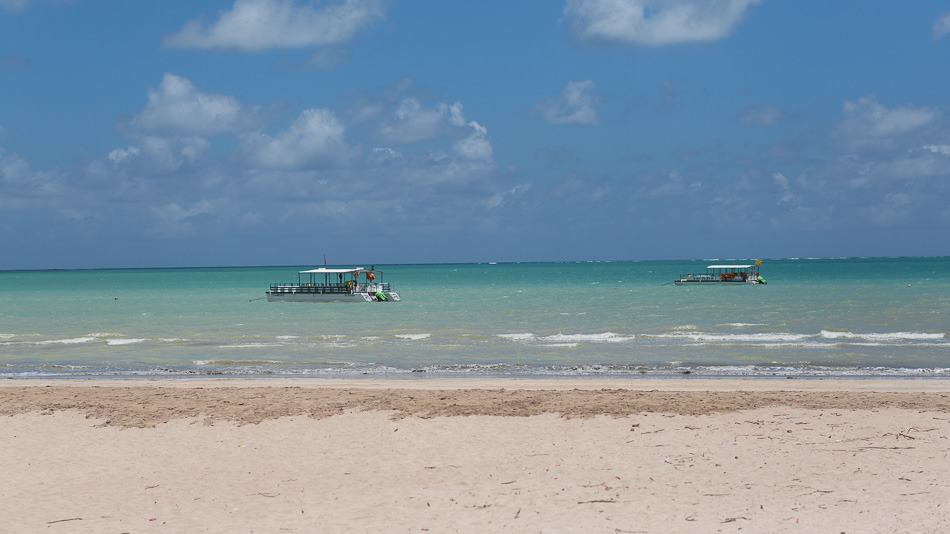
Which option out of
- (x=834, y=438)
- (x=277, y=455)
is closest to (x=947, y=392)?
(x=834, y=438)

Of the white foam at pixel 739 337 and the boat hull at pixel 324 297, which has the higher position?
the boat hull at pixel 324 297

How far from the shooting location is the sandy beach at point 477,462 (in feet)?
27.9

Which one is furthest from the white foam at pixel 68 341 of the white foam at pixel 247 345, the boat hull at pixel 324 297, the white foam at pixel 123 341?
the boat hull at pixel 324 297

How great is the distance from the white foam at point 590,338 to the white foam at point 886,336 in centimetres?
713

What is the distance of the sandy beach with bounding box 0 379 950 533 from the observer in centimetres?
849

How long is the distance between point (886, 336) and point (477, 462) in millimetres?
24603

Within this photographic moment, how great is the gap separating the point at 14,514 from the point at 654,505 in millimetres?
6341

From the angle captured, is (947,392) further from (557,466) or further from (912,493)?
(557,466)

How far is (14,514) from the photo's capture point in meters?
8.91

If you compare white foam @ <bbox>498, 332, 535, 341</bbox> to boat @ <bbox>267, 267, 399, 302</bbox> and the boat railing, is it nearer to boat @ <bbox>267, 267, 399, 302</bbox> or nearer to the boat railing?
boat @ <bbox>267, 267, 399, 302</bbox>

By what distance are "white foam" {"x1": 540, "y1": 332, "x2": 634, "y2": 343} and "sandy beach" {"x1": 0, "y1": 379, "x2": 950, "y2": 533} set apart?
15082mm

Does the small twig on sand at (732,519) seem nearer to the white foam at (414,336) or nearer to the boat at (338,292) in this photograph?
the white foam at (414,336)

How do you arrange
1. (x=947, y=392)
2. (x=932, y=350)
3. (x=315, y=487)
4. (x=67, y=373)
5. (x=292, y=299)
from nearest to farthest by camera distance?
(x=315, y=487) < (x=947, y=392) < (x=67, y=373) < (x=932, y=350) < (x=292, y=299)

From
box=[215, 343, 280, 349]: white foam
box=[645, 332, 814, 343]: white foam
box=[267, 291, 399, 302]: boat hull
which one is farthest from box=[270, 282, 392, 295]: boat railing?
box=[645, 332, 814, 343]: white foam
